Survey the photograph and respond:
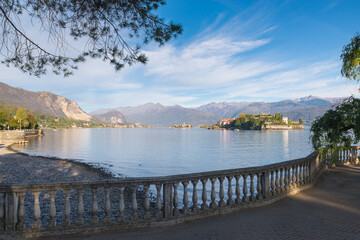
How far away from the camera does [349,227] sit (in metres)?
5.74

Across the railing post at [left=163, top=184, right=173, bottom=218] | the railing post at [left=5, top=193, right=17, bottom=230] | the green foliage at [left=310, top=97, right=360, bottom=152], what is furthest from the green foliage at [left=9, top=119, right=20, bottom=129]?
the green foliage at [left=310, top=97, right=360, bottom=152]

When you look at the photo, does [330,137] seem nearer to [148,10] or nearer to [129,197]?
[148,10]

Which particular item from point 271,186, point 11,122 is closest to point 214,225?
point 271,186

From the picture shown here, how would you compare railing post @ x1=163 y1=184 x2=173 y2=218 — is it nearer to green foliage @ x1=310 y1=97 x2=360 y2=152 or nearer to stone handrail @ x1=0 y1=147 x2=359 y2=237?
stone handrail @ x1=0 y1=147 x2=359 y2=237

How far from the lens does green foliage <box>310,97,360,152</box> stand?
32.8 ft

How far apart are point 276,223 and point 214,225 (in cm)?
162

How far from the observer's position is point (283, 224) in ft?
19.4

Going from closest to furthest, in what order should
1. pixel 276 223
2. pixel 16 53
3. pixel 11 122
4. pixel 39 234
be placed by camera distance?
pixel 39 234 < pixel 276 223 < pixel 16 53 < pixel 11 122

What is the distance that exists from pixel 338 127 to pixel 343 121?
326 mm

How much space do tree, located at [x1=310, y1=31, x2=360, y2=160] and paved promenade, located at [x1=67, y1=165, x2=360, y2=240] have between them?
10.2 feet

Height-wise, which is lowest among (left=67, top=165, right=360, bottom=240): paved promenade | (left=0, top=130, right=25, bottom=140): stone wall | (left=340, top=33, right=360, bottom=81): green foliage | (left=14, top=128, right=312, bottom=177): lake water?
(left=14, top=128, right=312, bottom=177): lake water

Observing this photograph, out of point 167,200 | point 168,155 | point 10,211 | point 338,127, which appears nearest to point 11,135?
point 168,155

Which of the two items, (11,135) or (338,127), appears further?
(11,135)

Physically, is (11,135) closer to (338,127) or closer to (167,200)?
(167,200)
